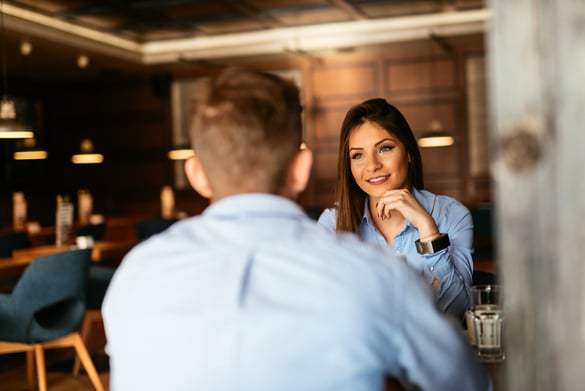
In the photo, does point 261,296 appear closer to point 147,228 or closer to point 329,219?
point 329,219

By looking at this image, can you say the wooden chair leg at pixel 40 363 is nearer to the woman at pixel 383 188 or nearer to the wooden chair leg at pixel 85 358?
the wooden chair leg at pixel 85 358

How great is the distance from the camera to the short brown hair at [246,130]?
1.15 meters

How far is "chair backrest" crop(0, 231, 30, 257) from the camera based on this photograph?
239 inches

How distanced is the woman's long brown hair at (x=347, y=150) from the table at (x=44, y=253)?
10.6 feet

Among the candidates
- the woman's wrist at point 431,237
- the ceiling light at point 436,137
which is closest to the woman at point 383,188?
the woman's wrist at point 431,237

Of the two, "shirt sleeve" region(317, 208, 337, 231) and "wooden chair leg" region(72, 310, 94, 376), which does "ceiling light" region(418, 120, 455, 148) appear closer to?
"wooden chair leg" region(72, 310, 94, 376)

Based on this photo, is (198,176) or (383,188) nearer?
(198,176)

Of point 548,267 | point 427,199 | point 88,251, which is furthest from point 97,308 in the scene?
point 548,267

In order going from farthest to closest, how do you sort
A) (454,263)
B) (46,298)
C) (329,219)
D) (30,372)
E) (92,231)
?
1. (92,231)
2. (30,372)
3. (46,298)
4. (329,219)
5. (454,263)

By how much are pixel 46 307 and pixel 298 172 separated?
349 cm

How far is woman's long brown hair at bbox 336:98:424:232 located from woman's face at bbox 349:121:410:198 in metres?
0.02

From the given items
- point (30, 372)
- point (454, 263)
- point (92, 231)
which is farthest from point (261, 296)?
point (92, 231)

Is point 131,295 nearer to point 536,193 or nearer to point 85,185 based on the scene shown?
point 536,193

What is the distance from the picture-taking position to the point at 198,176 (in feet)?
4.17
